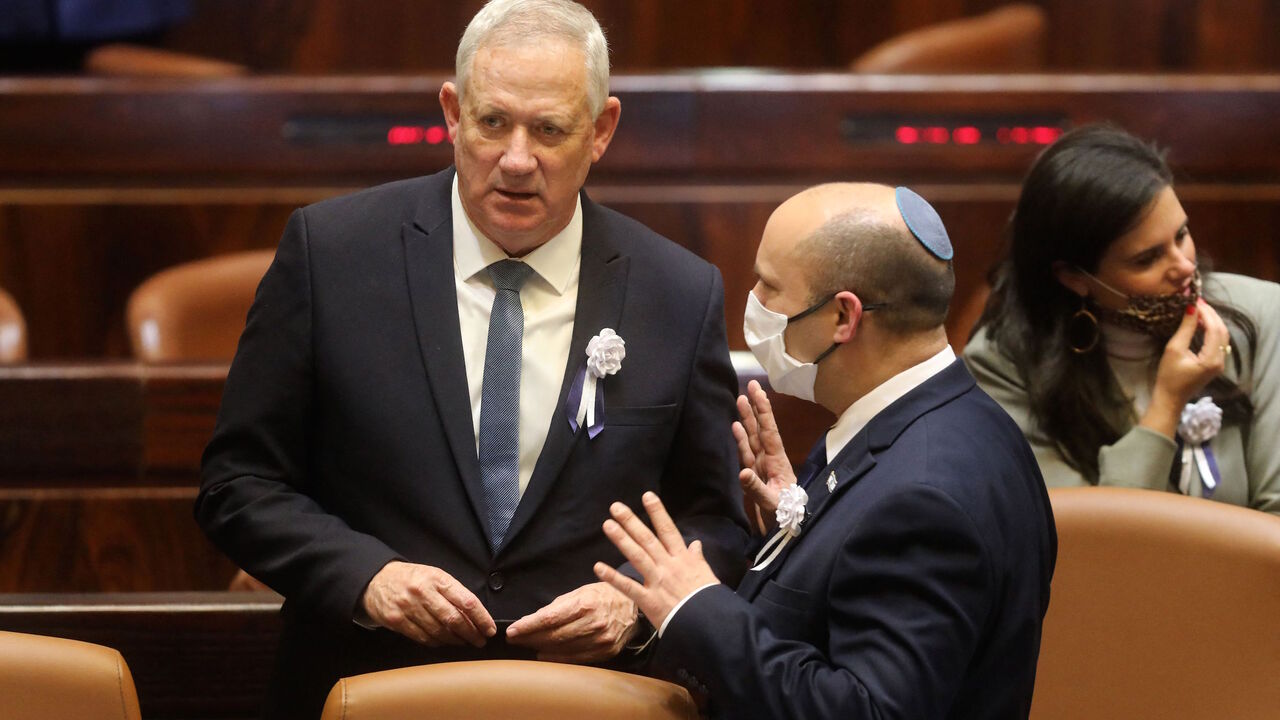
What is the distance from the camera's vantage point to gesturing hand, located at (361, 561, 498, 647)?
1488mm

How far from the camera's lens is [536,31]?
62.4 inches

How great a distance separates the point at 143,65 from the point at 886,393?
9.14 feet

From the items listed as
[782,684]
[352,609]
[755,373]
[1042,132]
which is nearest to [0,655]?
[352,609]

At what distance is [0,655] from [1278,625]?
54.9 inches

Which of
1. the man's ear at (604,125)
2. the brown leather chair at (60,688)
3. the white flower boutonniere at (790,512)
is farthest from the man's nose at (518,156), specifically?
the brown leather chair at (60,688)

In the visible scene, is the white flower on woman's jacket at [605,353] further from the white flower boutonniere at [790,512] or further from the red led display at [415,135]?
the red led display at [415,135]

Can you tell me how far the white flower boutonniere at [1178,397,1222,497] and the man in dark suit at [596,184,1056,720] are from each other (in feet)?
2.53

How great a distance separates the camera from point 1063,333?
7.12 ft

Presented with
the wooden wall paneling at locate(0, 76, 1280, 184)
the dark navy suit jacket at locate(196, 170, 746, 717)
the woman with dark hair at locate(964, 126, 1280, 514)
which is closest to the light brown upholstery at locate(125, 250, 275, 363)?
the wooden wall paneling at locate(0, 76, 1280, 184)

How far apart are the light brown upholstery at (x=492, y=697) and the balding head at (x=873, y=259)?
430 mm

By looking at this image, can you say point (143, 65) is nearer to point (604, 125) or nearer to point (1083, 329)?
point (604, 125)

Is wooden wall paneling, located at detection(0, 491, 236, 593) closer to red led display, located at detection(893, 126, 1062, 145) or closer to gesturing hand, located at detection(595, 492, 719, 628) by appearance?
gesturing hand, located at detection(595, 492, 719, 628)

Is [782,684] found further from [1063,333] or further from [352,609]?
[1063,333]

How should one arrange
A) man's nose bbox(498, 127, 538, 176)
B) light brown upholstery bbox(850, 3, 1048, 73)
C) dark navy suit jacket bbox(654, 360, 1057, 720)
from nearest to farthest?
dark navy suit jacket bbox(654, 360, 1057, 720), man's nose bbox(498, 127, 538, 176), light brown upholstery bbox(850, 3, 1048, 73)
